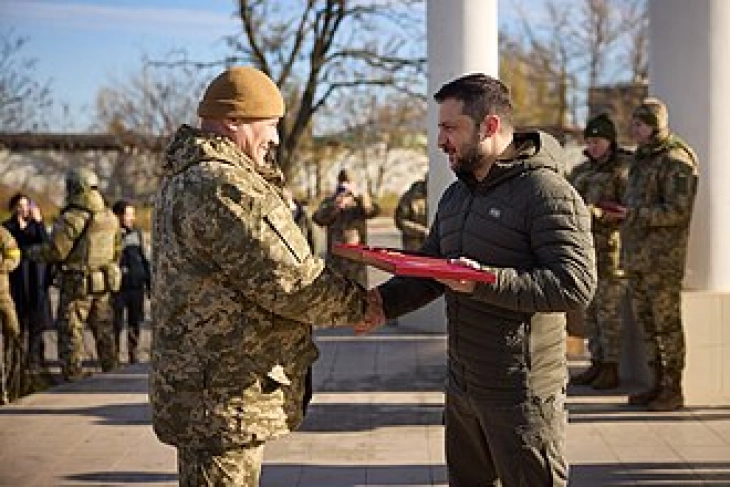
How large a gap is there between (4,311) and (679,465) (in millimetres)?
6219

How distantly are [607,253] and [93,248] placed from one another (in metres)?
4.70

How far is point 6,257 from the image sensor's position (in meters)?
8.84

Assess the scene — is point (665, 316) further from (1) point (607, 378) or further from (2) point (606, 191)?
(2) point (606, 191)

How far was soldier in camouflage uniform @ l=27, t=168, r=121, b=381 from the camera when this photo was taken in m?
9.09

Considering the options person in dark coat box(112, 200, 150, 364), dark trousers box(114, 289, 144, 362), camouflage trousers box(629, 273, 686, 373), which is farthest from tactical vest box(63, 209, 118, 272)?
camouflage trousers box(629, 273, 686, 373)

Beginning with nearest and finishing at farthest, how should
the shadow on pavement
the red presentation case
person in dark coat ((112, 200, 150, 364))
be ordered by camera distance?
the red presentation case → the shadow on pavement → person in dark coat ((112, 200, 150, 364))

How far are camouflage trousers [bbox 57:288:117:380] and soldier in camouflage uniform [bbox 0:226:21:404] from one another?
421 millimetres

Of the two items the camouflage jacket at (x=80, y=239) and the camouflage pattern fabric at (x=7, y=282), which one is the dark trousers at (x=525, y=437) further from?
the camouflage pattern fabric at (x=7, y=282)

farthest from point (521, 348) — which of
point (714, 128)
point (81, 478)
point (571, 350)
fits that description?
point (571, 350)

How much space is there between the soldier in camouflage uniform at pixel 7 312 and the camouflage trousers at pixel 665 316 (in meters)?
5.58

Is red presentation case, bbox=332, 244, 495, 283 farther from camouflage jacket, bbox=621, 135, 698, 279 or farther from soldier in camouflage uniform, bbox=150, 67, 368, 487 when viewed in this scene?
camouflage jacket, bbox=621, 135, 698, 279

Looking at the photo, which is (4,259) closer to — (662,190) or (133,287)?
(133,287)

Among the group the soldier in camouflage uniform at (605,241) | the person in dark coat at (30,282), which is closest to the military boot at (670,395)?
the soldier in camouflage uniform at (605,241)

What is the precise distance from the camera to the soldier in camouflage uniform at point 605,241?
25.0ft
